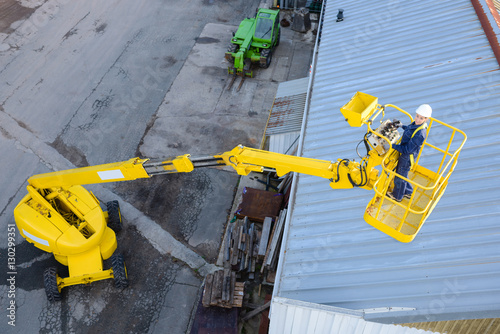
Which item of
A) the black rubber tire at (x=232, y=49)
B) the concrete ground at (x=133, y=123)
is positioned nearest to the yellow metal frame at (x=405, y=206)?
the concrete ground at (x=133, y=123)

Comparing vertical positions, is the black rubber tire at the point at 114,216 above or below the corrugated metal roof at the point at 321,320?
below

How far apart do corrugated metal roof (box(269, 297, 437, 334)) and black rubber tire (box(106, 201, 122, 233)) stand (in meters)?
7.45

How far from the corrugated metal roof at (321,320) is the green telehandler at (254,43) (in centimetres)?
1465

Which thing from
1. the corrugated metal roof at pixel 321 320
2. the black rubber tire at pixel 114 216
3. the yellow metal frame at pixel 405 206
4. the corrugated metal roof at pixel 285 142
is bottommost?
the black rubber tire at pixel 114 216

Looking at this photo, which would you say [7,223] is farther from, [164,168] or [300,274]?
[300,274]

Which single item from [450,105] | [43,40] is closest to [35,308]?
[450,105]

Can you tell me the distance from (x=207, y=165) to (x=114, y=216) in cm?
582

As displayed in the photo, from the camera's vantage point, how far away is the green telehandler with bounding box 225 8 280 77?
20828 mm

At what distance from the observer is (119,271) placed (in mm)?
12211

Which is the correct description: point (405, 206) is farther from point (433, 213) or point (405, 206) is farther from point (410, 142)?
point (433, 213)

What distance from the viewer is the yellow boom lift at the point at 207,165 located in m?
7.24

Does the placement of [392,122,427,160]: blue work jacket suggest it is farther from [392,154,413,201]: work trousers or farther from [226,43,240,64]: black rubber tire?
[226,43,240,64]: black rubber tire

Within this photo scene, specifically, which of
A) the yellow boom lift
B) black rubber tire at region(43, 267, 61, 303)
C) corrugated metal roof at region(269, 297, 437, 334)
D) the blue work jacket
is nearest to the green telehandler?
the yellow boom lift

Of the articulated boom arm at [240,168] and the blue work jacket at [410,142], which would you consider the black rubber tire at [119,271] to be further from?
the blue work jacket at [410,142]
